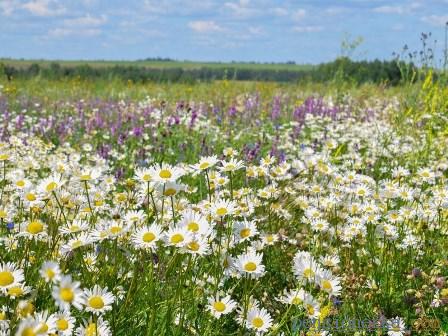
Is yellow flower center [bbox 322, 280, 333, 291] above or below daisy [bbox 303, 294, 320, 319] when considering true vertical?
above

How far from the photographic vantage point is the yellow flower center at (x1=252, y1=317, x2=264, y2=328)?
7.13 feet

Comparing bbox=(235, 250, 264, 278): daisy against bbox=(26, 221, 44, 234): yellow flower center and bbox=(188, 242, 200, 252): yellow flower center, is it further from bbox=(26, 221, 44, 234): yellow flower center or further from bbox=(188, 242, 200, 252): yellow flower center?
bbox=(26, 221, 44, 234): yellow flower center

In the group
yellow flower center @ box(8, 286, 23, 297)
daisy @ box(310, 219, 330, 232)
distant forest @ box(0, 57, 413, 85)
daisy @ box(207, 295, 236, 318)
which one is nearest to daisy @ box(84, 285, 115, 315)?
yellow flower center @ box(8, 286, 23, 297)

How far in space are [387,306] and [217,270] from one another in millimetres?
1408

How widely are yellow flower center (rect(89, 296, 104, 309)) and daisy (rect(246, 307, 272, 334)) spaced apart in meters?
0.61

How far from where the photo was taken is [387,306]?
3.27 metres

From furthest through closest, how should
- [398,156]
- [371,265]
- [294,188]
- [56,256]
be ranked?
[398,156], [294,188], [371,265], [56,256]

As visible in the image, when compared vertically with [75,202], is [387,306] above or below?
below

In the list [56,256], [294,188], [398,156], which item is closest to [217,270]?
[56,256]

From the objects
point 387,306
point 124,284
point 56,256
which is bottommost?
point 387,306

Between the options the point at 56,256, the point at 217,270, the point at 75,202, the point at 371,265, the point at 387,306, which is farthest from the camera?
the point at 371,265

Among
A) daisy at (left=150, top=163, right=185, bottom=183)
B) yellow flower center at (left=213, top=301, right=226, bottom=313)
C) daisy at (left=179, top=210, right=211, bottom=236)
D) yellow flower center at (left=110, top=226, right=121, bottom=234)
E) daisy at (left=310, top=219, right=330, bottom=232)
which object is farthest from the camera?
daisy at (left=310, top=219, right=330, bottom=232)

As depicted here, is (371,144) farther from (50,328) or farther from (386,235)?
(50,328)

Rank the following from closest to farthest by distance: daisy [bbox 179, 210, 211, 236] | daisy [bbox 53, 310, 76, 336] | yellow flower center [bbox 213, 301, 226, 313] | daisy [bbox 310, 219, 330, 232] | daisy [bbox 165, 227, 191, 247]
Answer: daisy [bbox 53, 310, 76, 336], daisy [bbox 165, 227, 191, 247], daisy [bbox 179, 210, 211, 236], yellow flower center [bbox 213, 301, 226, 313], daisy [bbox 310, 219, 330, 232]
